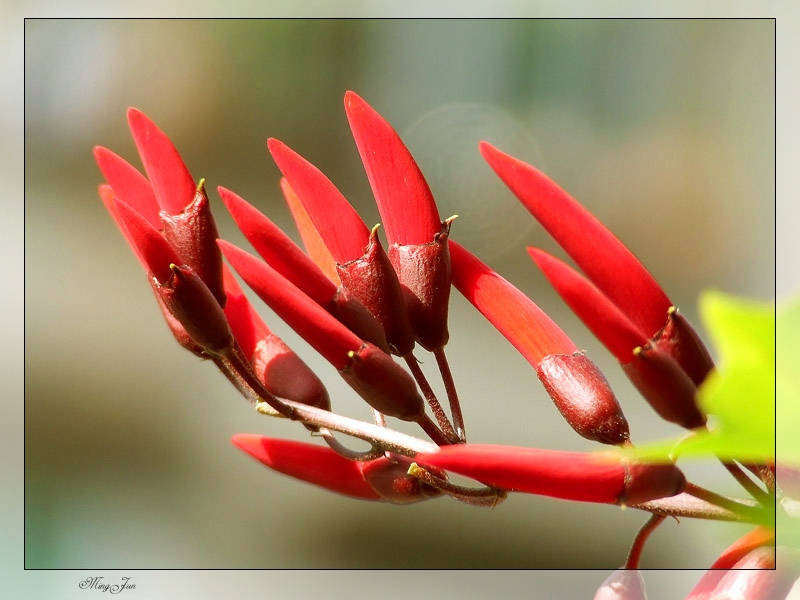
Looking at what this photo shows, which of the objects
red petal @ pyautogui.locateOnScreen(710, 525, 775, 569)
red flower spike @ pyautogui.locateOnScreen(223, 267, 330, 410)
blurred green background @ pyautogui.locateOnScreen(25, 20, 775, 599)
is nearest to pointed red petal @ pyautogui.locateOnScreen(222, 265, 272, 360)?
red flower spike @ pyautogui.locateOnScreen(223, 267, 330, 410)

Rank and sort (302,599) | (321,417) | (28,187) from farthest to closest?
(28,187) → (302,599) → (321,417)

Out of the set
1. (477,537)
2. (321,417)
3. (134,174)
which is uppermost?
(134,174)

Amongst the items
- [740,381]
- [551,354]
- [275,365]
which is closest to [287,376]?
[275,365]

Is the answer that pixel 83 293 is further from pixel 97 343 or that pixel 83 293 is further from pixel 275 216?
pixel 275 216

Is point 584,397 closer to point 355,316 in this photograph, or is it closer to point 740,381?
point 355,316

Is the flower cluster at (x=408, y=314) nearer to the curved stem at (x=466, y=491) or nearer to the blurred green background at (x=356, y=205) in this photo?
the curved stem at (x=466, y=491)

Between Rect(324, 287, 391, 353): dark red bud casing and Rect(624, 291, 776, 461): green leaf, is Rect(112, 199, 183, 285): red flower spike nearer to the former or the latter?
Rect(324, 287, 391, 353): dark red bud casing

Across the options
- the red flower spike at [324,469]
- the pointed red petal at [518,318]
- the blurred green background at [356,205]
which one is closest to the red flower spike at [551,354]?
the pointed red petal at [518,318]

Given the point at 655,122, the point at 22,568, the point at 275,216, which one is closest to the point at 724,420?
the point at 22,568
